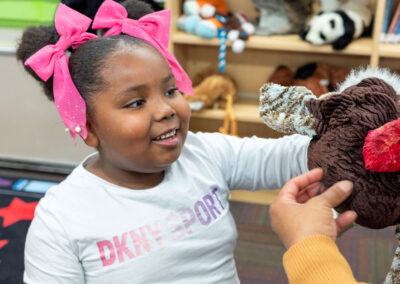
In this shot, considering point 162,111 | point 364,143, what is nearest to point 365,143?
point 364,143

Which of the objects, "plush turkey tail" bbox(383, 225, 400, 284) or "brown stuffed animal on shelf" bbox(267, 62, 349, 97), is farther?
"brown stuffed animal on shelf" bbox(267, 62, 349, 97)

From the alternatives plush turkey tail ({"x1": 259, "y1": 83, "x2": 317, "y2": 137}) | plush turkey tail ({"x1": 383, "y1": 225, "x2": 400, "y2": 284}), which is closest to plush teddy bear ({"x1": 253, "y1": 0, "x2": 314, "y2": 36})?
plush turkey tail ({"x1": 259, "y1": 83, "x2": 317, "y2": 137})

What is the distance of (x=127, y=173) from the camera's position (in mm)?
838

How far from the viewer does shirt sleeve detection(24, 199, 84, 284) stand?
2.49ft

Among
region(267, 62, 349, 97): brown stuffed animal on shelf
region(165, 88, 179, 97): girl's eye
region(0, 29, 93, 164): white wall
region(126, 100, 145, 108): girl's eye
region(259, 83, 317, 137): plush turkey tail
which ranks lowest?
region(0, 29, 93, 164): white wall

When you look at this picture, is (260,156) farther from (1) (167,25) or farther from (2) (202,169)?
(1) (167,25)

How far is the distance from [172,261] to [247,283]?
0.79 m

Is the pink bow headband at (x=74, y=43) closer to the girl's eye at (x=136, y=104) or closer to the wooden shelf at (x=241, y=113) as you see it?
the girl's eye at (x=136, y=104)

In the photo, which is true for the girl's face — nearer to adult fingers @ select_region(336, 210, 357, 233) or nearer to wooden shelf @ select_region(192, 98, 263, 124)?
adult fingers @ select_region(336, 210, 357, 233)

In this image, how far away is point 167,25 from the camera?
0.89m

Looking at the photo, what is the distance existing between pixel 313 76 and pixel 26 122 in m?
1.50

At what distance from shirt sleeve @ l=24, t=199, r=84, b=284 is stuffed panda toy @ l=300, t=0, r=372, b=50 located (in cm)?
131

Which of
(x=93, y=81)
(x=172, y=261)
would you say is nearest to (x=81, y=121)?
(x=93, y=81)

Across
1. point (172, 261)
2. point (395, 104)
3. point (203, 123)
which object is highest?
point (395, 104)
